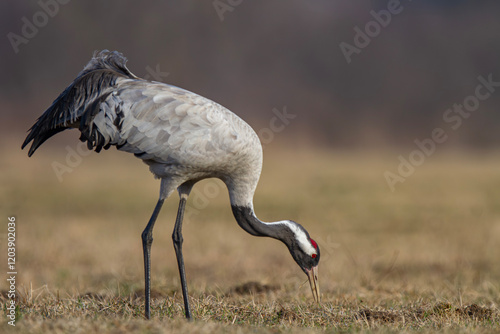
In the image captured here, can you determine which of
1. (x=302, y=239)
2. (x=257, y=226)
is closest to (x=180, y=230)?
(x=257, y=226)

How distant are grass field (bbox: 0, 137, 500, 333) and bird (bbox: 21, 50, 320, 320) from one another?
62cm

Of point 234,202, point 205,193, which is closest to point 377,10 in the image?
point 205,193

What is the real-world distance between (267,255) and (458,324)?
16.9 feet

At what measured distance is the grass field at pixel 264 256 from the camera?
4.61 m

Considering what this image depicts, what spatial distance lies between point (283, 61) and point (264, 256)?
38209mm

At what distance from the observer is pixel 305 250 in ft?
17.8

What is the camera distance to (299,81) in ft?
148

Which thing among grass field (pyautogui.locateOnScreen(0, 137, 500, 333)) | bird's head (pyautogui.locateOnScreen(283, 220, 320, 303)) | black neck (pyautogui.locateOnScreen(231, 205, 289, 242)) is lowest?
grass field (pyautogui.locateOnScreen(0, 137, 500, 333))

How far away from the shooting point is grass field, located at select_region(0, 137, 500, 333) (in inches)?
181
